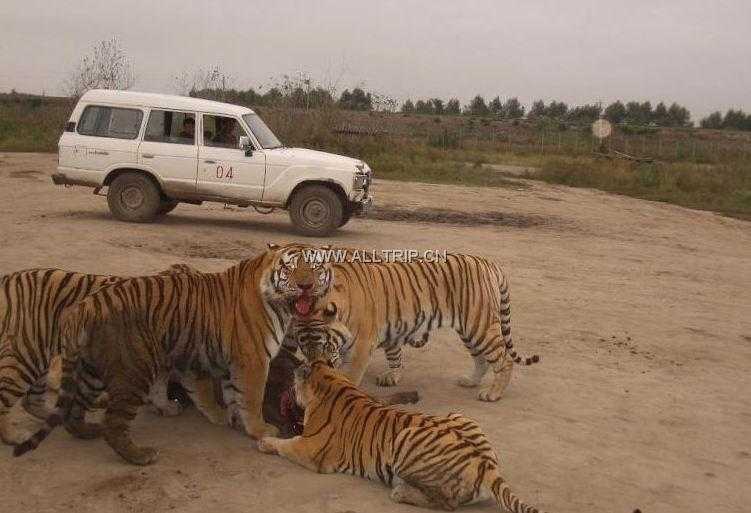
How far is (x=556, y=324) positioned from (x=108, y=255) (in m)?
5.47

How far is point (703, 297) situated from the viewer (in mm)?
11195

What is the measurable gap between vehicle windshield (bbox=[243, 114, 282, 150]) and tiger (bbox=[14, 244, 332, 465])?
8.64 metres

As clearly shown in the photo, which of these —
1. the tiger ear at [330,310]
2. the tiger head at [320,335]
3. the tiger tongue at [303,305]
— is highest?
the tiger tongue at [303,305]

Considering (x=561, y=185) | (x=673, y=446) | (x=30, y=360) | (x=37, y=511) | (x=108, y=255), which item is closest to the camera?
(x=37, y=511)

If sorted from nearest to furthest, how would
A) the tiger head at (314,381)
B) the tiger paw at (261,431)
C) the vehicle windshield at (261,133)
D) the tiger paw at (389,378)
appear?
the tiger head at (314,381)
the tiger paw at (261,431)
the tiger paw at (389,378)
the vehicle windshield at (261,133)

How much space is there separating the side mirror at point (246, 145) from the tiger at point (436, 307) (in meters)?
7.49

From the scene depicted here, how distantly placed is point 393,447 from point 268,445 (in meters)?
0.84

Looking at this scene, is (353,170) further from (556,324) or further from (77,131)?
(556,324)

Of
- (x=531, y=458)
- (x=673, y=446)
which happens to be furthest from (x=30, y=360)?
(x=673, y=446)

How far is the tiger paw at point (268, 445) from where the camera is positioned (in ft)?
17.1

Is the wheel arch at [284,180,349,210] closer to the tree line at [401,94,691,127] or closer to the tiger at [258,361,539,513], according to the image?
the tiger at [258,361,539,513]

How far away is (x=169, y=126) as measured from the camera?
1400cm

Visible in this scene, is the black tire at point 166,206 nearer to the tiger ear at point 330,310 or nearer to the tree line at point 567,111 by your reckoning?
the tiger ear at point 330,310

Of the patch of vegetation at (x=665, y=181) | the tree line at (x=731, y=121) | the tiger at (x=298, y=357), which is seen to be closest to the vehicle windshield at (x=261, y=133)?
the tiger at (x=298, y=357)
